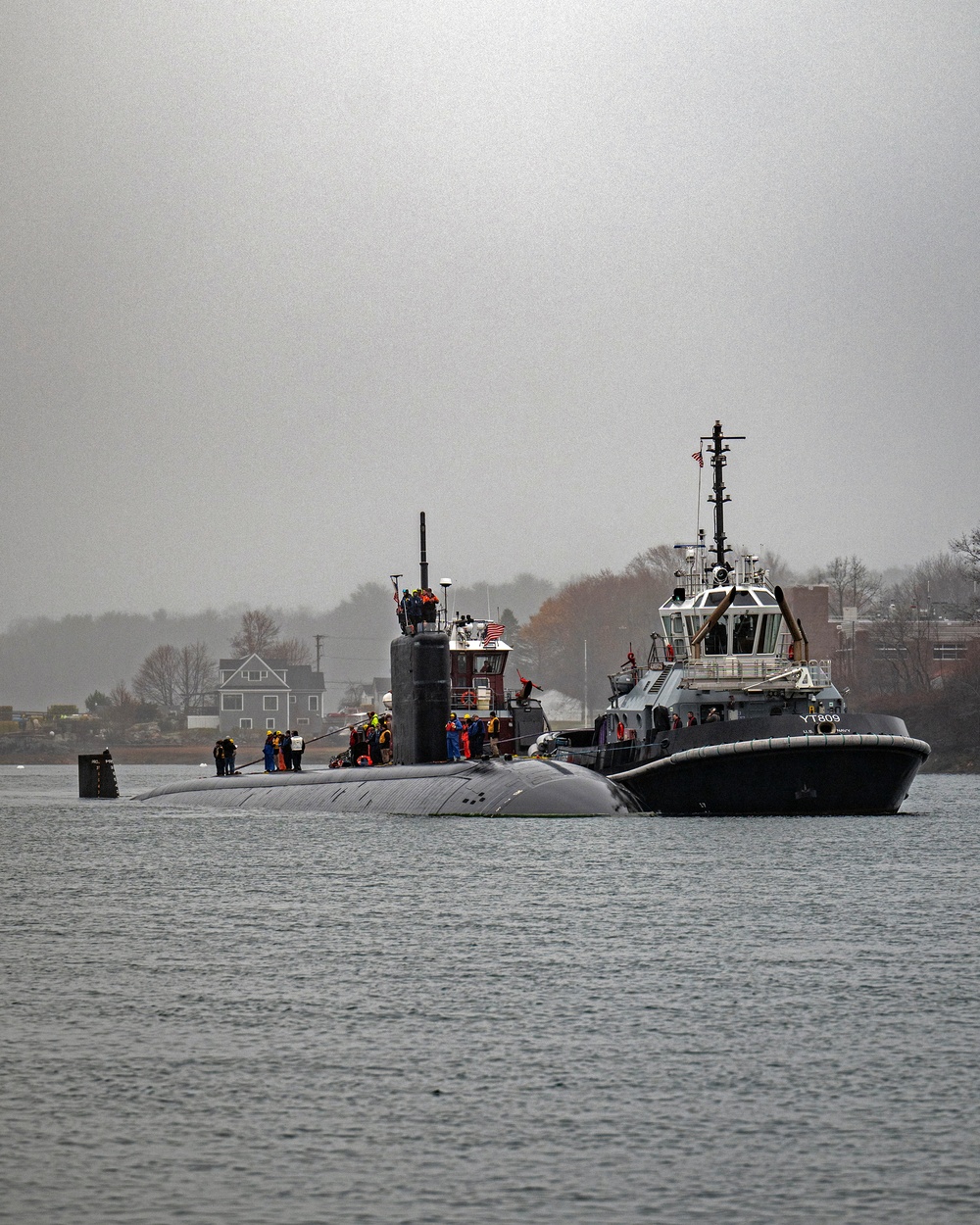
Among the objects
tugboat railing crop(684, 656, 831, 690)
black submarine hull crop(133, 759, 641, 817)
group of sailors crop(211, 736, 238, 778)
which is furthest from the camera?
group of sailors crop(211, 736, 238, 778)

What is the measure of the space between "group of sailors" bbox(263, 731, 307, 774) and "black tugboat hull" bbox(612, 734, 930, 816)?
1802 cm

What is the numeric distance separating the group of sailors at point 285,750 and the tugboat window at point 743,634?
17.6 meters

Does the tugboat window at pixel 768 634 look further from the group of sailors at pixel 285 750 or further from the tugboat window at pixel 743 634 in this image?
the group of sailors at pixel 285 750

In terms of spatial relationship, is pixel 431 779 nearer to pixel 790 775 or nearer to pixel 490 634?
pixel 790 775

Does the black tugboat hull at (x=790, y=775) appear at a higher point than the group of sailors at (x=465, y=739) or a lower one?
lower

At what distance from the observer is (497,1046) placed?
1830 centimetres

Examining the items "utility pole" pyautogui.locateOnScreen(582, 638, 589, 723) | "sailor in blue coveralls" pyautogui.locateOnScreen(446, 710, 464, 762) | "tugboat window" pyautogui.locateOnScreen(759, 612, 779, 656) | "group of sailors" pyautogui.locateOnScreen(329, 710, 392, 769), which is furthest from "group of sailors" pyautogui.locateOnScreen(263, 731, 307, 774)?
"utility pole" pyautogui.locateOnScreen(582, 638, 589, 723)

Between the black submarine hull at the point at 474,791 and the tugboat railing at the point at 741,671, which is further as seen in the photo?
the tugboat railing at the point at 741,671

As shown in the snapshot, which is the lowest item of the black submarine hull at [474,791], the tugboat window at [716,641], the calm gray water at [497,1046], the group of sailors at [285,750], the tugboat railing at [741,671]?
the calm gray water at [497,1046]

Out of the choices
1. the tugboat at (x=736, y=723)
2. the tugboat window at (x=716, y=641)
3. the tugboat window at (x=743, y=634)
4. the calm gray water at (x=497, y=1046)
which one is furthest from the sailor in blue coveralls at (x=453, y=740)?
the calm gray water at (x=497, y=1046)

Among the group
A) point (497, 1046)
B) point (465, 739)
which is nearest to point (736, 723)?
point (465, 739)

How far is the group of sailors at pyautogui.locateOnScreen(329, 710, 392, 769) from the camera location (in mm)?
58250

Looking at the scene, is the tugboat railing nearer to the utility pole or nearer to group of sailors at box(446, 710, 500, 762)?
group of sailors at box(446, 710, 500, 762)

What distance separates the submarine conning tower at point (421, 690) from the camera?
1943 inches
